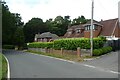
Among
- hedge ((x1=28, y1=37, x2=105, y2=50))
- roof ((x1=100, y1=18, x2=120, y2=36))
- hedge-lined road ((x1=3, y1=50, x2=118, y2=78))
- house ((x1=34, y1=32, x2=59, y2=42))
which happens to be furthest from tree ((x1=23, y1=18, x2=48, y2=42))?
hedge-lined road ((x1=3, y1=50, x2=118, y2=78))

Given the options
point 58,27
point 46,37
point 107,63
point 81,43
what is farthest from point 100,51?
point 58,27

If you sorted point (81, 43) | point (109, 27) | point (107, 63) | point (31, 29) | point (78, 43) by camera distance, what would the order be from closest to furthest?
point (107, 63)
point (81, 43)
point (78, 43)
point (109, 27)
point (31, 29)

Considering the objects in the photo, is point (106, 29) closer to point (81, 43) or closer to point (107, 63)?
point (81, 43)

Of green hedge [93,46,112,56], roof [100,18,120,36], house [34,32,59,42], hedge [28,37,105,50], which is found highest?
roof [100,18,120,36]

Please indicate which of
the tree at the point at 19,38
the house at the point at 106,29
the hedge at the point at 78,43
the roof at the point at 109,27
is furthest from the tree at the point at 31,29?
the hedge at the point at 78,43

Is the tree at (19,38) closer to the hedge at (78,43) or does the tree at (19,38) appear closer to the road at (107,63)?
the hedge at (78,43)

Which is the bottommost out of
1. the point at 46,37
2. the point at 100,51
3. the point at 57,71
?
the point at 57,71

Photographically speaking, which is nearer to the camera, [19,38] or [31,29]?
[19,38]

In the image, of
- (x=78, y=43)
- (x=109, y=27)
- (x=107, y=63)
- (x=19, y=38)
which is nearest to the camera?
(x=107, y=63)

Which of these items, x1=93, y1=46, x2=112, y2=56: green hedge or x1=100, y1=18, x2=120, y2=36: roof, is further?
x1=100, y1=18, x2=120, y2=36: roof

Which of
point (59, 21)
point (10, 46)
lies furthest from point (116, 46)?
point (59, 21)

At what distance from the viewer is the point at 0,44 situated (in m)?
101

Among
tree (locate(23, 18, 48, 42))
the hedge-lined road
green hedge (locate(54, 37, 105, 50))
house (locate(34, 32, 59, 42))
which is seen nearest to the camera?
the hedge-lined road

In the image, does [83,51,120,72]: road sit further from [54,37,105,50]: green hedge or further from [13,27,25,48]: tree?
[13,27,25,48]: tree
